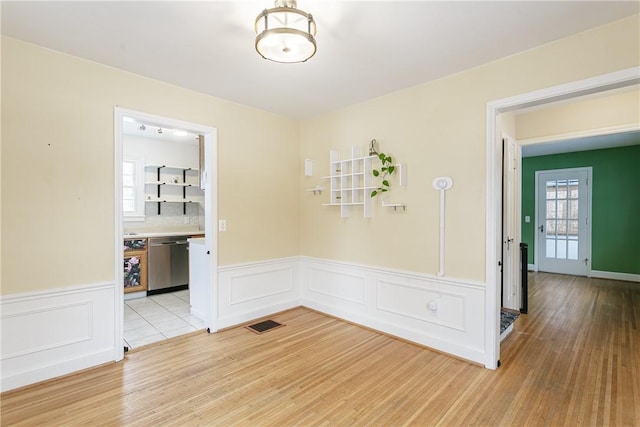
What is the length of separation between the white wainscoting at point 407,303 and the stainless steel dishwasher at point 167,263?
2.36 m

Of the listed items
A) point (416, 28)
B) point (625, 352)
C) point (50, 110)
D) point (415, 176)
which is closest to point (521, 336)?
point (625, 352)

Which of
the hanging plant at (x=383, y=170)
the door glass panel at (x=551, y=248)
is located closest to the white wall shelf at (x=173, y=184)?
the hanging plant at (x=383, y=170)

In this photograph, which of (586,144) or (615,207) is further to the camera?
(615,207)

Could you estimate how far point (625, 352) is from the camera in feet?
9.43

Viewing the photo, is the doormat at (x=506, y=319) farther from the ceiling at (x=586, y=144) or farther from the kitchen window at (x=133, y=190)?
the kitchen window at (x=133, y=190)

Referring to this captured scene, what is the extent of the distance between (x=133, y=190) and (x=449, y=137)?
16.6 feet

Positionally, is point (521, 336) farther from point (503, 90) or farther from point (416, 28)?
point (416, 28)

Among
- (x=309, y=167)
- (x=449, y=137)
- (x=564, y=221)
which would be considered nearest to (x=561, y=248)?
(x=564, y=221)

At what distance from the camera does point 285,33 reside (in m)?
1.74

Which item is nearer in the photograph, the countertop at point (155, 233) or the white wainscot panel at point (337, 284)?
the white wainscot panel at point (337, 284)

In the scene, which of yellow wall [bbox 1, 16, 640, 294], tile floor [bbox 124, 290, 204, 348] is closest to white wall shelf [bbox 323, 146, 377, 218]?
yellow wall [bbox 1, 16, 640, 294]

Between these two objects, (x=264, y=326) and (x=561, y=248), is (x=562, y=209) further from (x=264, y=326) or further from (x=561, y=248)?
(x=264, y=326)

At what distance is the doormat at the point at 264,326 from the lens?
3455 mm

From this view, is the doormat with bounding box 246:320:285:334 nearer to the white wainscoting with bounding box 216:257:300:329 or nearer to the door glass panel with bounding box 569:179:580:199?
the white wainscoting with bounding box 216:257:300:329
